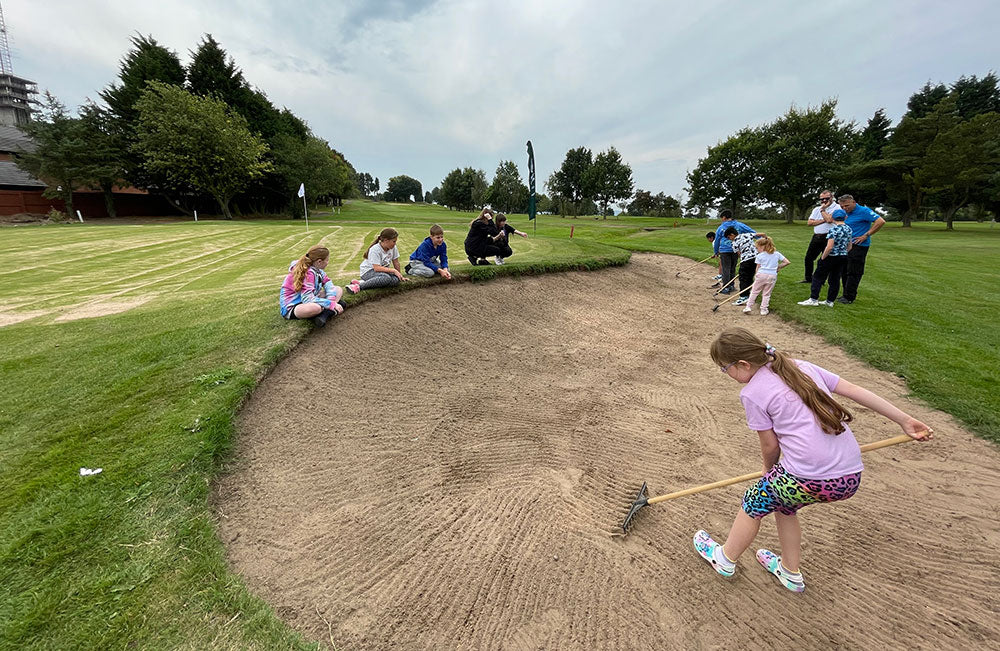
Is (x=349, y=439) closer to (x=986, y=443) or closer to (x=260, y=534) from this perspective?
(x=260, y=534)

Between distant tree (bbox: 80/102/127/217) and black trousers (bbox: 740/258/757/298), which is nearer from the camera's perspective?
black trousers (bbox: 740/258/757/298)

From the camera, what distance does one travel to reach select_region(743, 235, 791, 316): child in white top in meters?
9.57

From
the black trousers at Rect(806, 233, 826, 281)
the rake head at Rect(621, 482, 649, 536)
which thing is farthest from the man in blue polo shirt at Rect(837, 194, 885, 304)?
the rake head at Rect(621, 482, 649, 536)

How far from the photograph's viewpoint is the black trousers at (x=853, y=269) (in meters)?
9.54

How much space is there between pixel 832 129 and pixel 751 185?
28.8 ft

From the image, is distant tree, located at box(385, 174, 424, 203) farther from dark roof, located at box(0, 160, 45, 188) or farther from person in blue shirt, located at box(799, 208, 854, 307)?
person in blue shirt, located at box(799, 208, 854, 307)

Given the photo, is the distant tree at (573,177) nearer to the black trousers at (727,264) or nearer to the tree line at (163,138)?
the tree line at (163,138)

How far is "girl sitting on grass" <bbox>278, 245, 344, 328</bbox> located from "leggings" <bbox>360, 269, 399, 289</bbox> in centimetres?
119

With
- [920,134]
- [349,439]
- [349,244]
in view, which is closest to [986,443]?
[349,439]

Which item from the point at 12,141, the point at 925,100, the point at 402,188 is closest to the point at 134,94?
the point at 12,141

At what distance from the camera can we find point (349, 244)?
21.7 m

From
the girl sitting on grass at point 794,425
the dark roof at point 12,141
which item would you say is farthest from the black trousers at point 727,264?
the dark roof at point 12,141

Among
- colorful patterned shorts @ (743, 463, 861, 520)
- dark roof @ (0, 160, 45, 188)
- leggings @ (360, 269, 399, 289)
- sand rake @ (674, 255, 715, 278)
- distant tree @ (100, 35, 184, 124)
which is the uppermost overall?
distant tree @ (100, 35, 184, 124)

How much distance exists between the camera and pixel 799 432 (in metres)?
2.71
